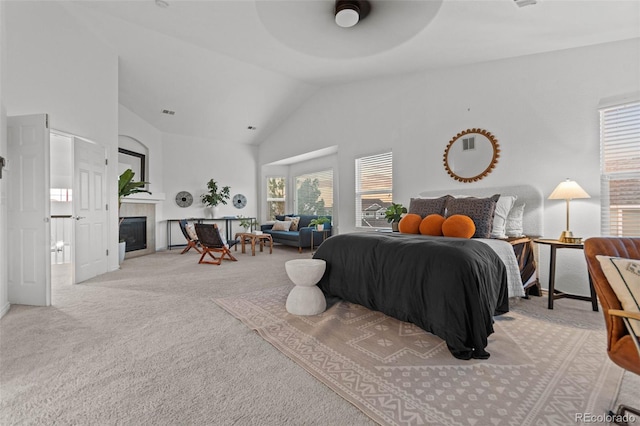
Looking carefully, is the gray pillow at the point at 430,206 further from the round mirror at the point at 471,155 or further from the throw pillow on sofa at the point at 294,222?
the throw pillow on sofa at the point at 294,222

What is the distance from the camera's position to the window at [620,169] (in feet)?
9.69

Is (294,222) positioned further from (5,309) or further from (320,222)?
(5,309)

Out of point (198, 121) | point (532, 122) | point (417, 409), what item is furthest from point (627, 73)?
point (198, 121)

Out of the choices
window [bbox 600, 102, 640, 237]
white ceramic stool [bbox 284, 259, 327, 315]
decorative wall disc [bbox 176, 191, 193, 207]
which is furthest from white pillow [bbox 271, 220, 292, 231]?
window [bbox 600, 102, 640, 237]

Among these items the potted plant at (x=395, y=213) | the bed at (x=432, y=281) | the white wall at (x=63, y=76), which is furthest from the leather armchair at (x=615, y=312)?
the white wall at (x=63, y=76)

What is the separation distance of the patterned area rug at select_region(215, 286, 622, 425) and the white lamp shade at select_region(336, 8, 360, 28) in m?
2.73

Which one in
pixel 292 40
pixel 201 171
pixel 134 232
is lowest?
pixel 134 232

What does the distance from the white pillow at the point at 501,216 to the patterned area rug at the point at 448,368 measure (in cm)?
98

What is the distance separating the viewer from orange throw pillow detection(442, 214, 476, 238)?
9.71ft

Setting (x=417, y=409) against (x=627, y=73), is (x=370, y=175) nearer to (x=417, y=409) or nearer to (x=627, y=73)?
(x=627, y=73)

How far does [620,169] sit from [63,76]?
6.40 meters

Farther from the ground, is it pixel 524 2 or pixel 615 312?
pixel 524 2

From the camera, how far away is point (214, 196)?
7.71m

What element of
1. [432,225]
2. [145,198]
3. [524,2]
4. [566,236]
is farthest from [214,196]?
[566,236]
